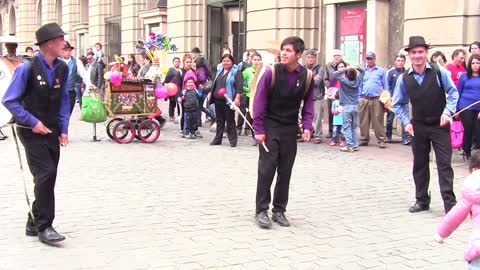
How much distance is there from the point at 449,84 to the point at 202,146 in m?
6.34

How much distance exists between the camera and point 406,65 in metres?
13.3

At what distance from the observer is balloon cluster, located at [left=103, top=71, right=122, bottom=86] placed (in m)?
12.5

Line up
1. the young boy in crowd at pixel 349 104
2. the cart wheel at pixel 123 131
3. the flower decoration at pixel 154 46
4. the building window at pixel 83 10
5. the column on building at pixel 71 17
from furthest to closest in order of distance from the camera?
the column on building at pixel 71 17 → the building window at pixel 83 10 → the flower decoration at pixel 154 46 → the cart wheel at pixel 123 131 → the young boy in crowd at pixel 349 104

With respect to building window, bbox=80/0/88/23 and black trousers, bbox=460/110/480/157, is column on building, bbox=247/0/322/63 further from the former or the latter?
building window, bbox=80/0/88/23

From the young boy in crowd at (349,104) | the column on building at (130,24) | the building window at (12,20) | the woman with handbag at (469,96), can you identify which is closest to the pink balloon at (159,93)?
the young boy in crowd at (349,104)

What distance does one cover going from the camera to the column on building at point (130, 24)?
2517 cm

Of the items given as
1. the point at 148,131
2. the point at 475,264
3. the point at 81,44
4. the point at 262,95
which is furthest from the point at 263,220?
the point at 81,44

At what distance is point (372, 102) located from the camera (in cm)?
1277

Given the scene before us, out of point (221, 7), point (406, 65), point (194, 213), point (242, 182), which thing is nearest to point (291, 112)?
point (194, 213)

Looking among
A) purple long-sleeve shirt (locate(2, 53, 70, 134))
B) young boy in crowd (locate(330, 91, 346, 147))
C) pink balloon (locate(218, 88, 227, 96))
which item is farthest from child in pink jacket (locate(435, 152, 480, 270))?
pink balloon (locate(218, 88, 227, 96))

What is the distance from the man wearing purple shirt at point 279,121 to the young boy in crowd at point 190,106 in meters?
6.98

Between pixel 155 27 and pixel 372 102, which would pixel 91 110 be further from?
pixel 155 27

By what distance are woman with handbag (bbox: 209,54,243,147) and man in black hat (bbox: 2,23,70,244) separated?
6.77 metres

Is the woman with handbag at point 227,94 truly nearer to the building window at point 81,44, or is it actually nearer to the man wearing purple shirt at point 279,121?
the man wearing purple shirt at point 279,121
